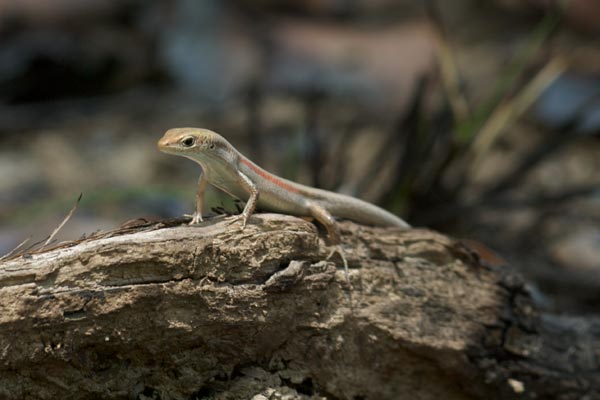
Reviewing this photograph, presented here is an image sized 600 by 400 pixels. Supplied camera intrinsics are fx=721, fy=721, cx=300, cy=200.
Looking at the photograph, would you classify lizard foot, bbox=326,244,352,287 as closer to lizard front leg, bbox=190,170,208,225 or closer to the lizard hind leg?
the lizard hind leg

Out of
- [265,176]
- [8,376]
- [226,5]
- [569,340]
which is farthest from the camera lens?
[226,5]

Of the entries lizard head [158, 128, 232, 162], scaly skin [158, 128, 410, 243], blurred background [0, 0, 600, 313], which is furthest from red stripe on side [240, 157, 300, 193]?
blurred background [0, 0, 600, 313]

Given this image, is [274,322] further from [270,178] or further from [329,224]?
[270,178]

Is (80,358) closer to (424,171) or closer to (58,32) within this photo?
(424,171)

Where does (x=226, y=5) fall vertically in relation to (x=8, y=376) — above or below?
above

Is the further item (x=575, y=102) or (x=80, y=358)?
(x=575, y=102)

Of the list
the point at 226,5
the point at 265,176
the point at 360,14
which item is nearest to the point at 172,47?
the point at 226,5
